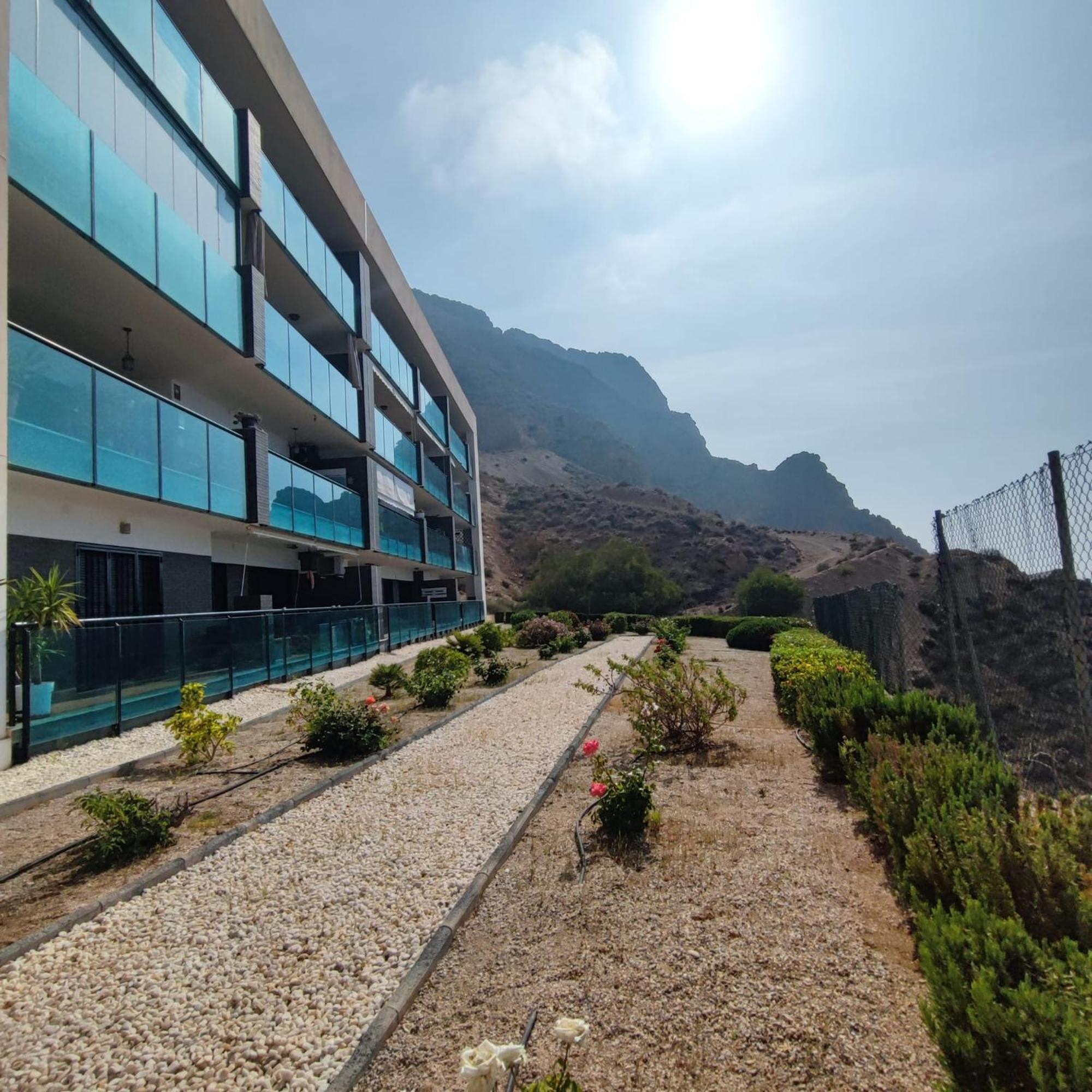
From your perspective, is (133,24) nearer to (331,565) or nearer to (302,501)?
(302,501)

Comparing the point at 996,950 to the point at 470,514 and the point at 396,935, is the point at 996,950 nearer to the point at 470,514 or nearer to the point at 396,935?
the point at 396,935

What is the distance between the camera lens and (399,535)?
1019 inches

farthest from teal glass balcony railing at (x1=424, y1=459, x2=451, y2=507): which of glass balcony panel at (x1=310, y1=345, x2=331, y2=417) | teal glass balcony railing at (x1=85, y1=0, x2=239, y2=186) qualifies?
teal glass balcony railing at (x1=85, y1=0, x2=239, y2=186)

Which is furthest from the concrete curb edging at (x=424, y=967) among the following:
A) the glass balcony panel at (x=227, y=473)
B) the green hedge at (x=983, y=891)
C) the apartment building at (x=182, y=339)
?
the glass balcony panel at (x=227, y=473)

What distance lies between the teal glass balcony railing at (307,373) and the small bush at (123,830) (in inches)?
489

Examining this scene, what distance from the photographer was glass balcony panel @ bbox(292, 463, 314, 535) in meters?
16.9

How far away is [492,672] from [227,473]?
6792 mm

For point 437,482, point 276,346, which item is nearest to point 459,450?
point 437,482

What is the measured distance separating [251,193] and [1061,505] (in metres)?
16.2

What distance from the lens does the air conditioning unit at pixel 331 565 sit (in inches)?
817

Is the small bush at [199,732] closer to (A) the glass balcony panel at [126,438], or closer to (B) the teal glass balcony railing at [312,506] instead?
(A) the glass balcony panel at [126,438]

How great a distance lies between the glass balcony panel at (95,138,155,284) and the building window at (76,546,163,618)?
4.68 meters

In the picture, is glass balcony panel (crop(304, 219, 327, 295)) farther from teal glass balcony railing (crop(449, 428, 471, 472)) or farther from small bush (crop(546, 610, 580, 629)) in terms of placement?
teal glass balcony railing (crop(449, 428, 471, 472))

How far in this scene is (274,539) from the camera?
18.2m
